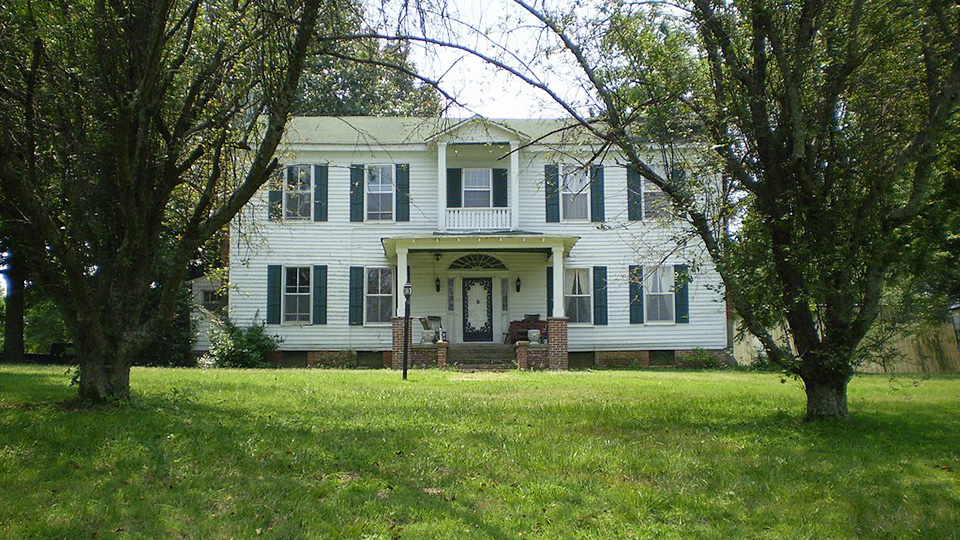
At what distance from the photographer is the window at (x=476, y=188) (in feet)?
66.7

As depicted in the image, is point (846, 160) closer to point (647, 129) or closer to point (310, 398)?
point (647, 129)

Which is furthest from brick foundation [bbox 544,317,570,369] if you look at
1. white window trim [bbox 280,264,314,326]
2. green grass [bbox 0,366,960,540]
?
green grass [bbox 0,366,960,540]

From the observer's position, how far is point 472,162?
20.4 meters

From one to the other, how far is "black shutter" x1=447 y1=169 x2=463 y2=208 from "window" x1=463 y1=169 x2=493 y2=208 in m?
0.14

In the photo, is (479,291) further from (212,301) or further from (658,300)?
(212,301)

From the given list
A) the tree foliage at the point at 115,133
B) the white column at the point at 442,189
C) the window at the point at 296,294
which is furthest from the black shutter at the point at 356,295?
the tree foliage at the point at 115,133

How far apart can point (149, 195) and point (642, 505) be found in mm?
6276

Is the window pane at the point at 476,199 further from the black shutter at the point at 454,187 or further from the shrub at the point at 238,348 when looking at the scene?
the shrub at the point at 238,348

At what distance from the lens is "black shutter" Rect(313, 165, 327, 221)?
20.3 meters

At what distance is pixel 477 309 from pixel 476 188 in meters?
3.37

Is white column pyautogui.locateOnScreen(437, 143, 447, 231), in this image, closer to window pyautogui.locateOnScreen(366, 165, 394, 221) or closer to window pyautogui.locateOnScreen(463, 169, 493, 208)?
window pyautogui.locateOnScreen(463, 169, 493, 208)

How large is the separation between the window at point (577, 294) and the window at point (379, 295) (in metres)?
4.87

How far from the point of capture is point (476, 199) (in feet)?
66.8

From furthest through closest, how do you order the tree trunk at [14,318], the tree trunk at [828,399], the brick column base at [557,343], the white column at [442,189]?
the tree trunk at [14,318]
the white column at [442,189]
the brick column base at [557,343]
the tree trunk at [828,399]
